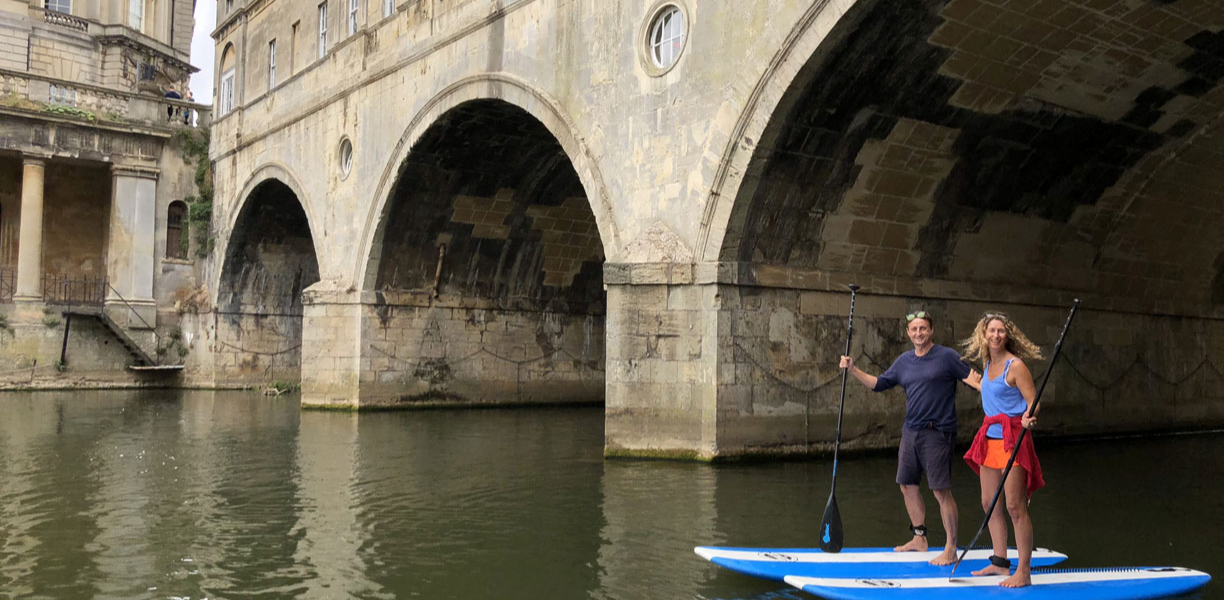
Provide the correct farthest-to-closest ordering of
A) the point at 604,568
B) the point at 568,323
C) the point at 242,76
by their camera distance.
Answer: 1. the point at 242,76
2. the point at 568,323
3. the point at 604,568

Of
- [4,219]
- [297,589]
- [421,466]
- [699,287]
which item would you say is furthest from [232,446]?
[4,219]

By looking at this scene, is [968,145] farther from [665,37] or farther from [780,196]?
[665,37]

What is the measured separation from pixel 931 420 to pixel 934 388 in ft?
0.57

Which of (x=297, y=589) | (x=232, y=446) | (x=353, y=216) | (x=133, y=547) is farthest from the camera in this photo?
(x=353, y=216)

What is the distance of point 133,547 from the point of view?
21.9ft

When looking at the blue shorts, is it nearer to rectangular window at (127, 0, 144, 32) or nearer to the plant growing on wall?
the plant growing on wall

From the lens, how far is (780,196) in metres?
10.9

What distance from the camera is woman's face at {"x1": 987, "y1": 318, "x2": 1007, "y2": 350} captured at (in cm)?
525

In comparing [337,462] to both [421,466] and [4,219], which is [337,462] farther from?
[4,219]

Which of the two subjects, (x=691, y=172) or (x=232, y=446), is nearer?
(x=691, y=172)

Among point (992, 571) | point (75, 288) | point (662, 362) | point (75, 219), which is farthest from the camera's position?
point (75, 219)

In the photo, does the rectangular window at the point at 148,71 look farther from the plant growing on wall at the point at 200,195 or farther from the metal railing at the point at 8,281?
the metal railing at the point at 8,281

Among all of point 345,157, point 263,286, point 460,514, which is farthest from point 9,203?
point 460,514

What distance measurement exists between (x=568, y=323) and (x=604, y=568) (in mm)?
14560
